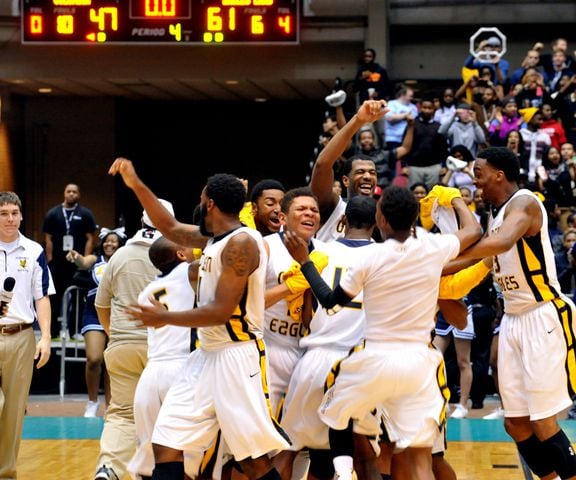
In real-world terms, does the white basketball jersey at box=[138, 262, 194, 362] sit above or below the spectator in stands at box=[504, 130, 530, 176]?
below

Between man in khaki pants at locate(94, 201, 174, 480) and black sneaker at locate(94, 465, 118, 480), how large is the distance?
0.06 m

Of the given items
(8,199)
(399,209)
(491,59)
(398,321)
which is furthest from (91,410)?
(491,59)

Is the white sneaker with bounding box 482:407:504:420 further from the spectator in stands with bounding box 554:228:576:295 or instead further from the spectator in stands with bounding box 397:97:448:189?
the spectator in stands with bounding box 397:97:448:189

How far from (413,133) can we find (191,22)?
415 cm

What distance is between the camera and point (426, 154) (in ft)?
54.3

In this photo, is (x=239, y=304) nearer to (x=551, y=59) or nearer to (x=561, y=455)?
(x=561, y=455)

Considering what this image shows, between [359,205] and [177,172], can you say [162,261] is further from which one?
[177,172]

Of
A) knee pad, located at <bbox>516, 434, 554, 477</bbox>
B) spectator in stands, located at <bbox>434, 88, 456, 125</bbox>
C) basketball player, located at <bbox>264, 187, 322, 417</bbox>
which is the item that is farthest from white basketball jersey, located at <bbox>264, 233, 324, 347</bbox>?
spectator in stands, located at <bbox>434, 88, 456, 125</bbox>

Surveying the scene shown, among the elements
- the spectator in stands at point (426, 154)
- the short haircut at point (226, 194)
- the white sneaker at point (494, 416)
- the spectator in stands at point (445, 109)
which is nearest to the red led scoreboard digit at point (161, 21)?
the spectator in stands at point (445, 109)

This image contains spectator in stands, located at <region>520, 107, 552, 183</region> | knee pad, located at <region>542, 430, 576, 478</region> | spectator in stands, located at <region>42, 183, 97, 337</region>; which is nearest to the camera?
knee pad, located at <region>542, 430, 576, 478</region>

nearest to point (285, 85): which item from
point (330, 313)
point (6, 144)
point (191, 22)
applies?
point (191, 22)

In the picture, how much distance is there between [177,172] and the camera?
26391 mm

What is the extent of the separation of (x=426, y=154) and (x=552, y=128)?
1867mm

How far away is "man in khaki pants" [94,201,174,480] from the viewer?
337 inches
